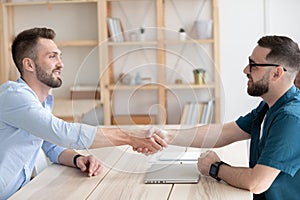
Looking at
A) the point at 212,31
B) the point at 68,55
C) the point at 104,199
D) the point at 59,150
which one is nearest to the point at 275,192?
the point at 104,199

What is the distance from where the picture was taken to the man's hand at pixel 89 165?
2533 millimetres

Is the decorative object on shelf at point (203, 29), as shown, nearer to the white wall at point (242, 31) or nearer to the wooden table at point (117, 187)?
the white wall at point (242, 31)

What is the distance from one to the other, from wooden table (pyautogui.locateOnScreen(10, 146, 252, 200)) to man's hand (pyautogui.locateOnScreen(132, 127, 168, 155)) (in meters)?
0.11

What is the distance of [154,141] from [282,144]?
1.60 ft

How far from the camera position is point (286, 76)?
2.46 meters

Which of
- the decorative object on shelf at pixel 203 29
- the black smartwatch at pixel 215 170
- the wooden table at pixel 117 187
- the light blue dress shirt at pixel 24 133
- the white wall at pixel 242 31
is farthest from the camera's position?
the white wall at pixel 242 31

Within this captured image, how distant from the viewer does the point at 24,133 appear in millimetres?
2664

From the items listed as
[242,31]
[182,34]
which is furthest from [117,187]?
[242,31]

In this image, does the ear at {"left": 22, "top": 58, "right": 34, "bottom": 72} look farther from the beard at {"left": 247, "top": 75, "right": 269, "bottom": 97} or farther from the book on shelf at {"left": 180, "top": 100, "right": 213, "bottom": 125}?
the beard at {"left": 247, "top": 75, "right": 269, "bottom": 97}

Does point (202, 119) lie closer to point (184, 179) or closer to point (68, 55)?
point (184, 179)

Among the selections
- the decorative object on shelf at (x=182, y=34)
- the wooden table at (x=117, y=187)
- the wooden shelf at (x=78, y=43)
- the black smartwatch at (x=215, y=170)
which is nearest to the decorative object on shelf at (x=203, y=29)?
the decorative object on shelf at (x=182, y=34)

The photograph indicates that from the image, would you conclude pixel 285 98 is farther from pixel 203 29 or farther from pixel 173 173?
pixel 203 29

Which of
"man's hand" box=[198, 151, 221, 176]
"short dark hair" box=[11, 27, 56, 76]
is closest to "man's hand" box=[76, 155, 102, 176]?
"man's hand" box=[198, 151, 221, 176]

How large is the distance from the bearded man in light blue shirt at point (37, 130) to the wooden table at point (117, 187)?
0.08m
